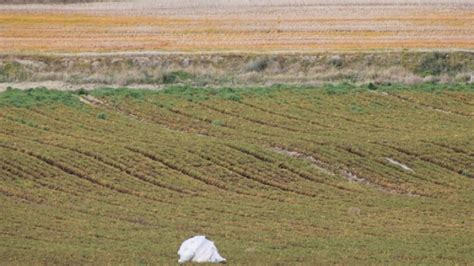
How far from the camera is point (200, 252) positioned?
1048 inches

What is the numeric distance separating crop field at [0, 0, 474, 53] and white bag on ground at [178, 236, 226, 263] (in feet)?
98.1

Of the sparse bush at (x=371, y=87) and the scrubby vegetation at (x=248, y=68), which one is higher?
the sparse bush at (x=371, y=87)

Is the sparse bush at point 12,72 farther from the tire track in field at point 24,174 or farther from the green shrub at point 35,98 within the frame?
the tire track in field at point 24,174

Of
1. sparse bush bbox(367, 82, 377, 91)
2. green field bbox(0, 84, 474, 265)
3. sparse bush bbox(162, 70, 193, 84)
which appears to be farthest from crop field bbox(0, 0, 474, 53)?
green field bbox(0, 84, 474, 265)

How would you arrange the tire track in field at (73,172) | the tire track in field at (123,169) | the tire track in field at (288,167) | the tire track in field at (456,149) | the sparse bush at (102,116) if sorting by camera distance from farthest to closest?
the sparse bush at (102,116), the tire track in field at (456,149), the tire track in field at (288,167), the tire track in field at (123,169), the tire track in field at (73,172)

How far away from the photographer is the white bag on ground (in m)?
26.5

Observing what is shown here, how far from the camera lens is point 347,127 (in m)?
42.7

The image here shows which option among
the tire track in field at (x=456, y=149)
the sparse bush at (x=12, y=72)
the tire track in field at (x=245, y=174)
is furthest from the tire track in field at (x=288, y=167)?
the sparse bush at (x=12, y=72)

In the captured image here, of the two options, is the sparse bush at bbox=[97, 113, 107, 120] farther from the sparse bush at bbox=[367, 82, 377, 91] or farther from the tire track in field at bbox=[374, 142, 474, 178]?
the sparse bush at bbox=[367, 82, 377, 91]

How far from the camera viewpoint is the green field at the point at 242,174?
92.7ft

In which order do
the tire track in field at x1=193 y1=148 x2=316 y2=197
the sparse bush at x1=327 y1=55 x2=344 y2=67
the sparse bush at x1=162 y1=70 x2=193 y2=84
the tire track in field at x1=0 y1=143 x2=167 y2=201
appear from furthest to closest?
the sparse bush at x1=327 y1=55 x2=344 y2=67 → the sparse bush at x1=162 y1=70 x2=193 y2=84 → the tire track in field at x1=193 y1=148 x2=316 y2=197 → the tire track in field at x1=0 y1=143 x2=167 y2=201

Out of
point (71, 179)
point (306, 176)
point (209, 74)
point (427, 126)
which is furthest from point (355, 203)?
point (209, 74)

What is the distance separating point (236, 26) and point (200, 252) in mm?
36869

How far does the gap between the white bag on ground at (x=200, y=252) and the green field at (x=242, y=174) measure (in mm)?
231
